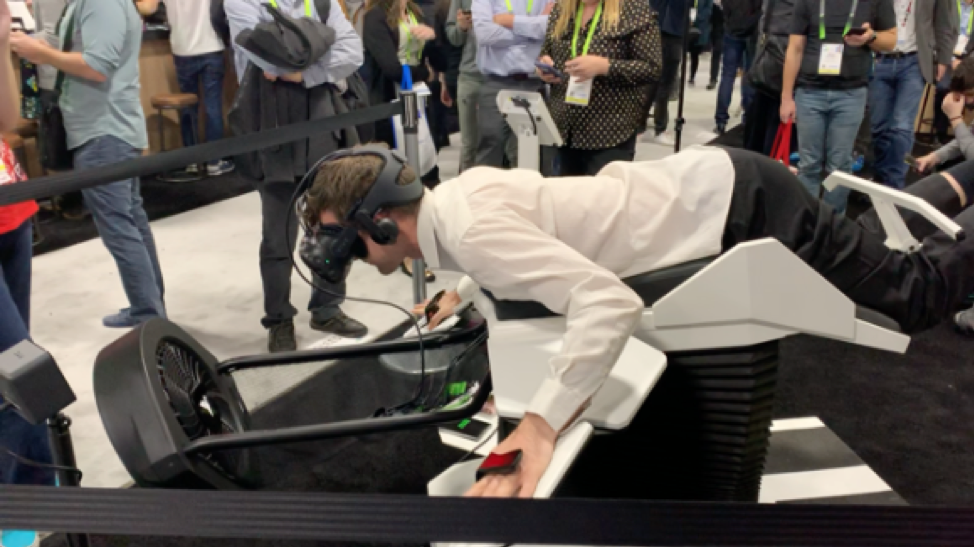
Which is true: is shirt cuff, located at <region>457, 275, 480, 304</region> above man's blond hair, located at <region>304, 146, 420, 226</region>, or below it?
below

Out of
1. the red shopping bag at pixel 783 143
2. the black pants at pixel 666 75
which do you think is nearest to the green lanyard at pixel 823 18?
the red shopping bag at pixel 783 143

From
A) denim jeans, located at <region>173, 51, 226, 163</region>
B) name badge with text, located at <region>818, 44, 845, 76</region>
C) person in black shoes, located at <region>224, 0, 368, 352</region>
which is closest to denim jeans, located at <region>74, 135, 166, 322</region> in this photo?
person in black shoes, located at <region>224, 0, 368, 352</region>

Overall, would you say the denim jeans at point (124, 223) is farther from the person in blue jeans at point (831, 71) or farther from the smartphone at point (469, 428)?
the person in blue jeans at point (831, 71)

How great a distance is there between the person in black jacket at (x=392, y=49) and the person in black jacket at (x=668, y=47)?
5.15ft

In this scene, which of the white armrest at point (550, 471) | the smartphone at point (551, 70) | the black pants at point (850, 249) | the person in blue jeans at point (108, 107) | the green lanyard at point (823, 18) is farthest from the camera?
the green lanyard at point (823, 18)

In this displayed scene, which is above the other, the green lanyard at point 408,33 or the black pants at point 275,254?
the green lanyard at point 408,33

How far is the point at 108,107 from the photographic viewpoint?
2709 millimetres

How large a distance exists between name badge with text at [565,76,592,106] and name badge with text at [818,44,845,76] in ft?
3.69

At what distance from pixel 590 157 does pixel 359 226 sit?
179 centimetres

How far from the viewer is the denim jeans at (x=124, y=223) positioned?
2.73m

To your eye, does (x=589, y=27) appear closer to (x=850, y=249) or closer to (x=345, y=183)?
Answer: (x=850, y=249)

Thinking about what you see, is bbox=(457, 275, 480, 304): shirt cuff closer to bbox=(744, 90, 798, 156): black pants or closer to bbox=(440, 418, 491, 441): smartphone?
bbox=(440, 418, 491, 441): smartphone

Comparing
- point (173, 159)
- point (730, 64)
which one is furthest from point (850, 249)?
point (730, 64)

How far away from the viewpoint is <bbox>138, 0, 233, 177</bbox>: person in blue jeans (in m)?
5.08
